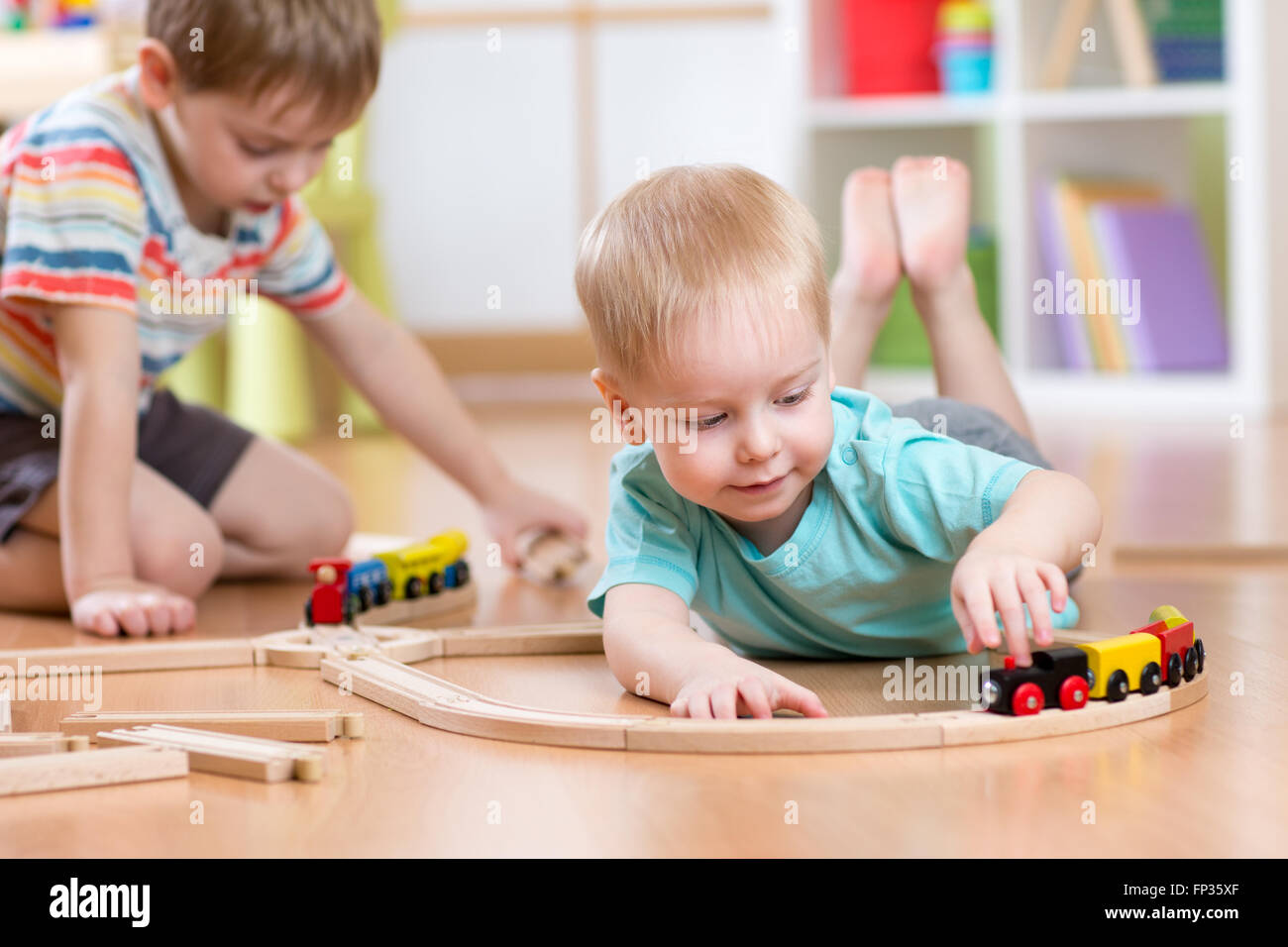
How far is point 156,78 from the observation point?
133 cm

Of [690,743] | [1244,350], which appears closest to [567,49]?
[1244,350]

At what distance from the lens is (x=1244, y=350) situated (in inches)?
104

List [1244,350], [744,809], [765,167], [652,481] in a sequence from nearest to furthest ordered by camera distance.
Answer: [744,809], [652,481], [1244,350], [765,167]

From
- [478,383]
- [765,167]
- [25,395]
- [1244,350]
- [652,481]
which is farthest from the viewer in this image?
[478,383]

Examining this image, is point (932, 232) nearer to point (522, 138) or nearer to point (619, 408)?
point (619, 408)

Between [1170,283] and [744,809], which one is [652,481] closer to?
[744,809]

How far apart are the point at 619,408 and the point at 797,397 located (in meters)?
0.11

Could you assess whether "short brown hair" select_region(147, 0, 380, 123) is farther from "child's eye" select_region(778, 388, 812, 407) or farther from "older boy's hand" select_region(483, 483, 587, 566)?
"child's eye" select_region(778, 388, 812, 407)

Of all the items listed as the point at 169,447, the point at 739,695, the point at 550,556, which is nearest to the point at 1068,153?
the point at 550,556

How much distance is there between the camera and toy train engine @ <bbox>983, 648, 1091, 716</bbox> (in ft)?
2.80

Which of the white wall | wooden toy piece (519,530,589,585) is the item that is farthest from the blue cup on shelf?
wooden toy piece (519,530,589,585)

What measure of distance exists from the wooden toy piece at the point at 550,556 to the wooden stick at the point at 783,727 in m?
0.54

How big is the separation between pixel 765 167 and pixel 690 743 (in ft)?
8.81

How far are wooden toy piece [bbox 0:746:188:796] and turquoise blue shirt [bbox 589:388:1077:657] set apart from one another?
0.99 feet
